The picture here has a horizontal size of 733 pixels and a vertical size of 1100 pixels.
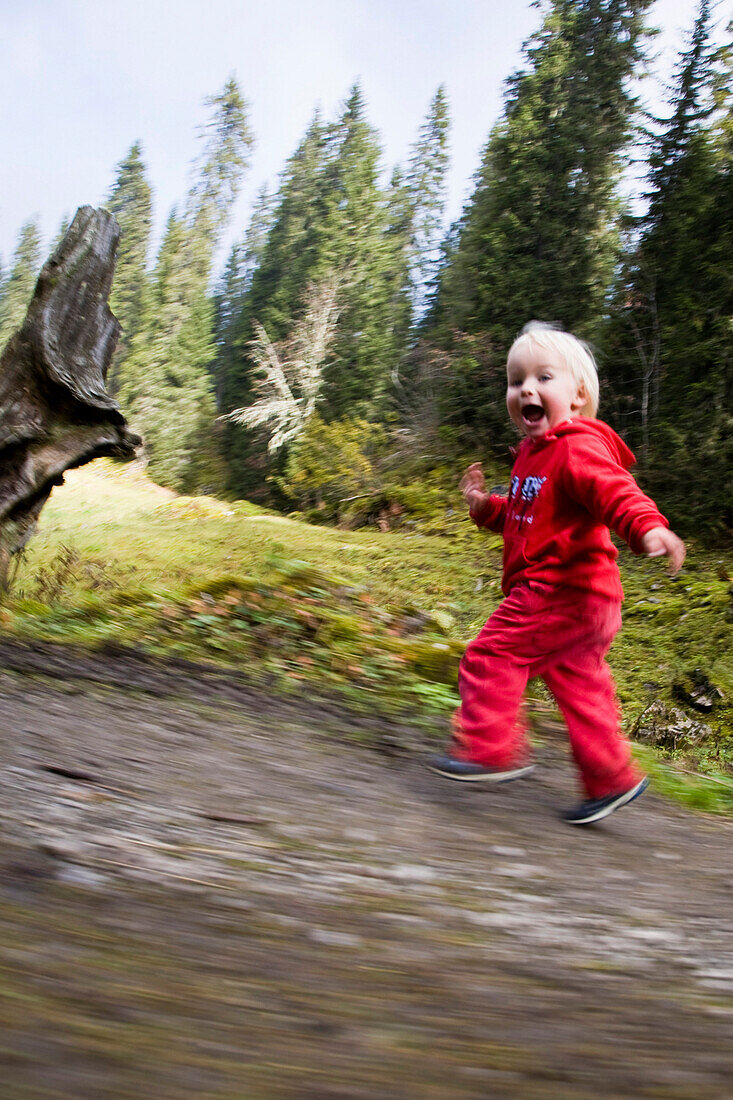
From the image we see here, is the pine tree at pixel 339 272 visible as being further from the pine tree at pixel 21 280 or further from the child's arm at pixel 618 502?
the child's arm at pixel 618 502

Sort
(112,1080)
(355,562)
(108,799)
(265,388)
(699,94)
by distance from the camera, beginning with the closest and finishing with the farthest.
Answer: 1. (112,1080)
2. (108,799)
3. (355,562)
4. (699,94)
5. (265,388)

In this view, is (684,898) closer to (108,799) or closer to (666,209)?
(108,799)

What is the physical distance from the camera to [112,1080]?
83 cm

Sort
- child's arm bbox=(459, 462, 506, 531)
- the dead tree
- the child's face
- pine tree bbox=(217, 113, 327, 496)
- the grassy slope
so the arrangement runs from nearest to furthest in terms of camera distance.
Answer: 1. the child's face
2. child's arm bbox=(459, 462, 506, 531)
3. the grassy slope
4. the dead tree
5. pine tree bbox=(217, 113, 327, 496)

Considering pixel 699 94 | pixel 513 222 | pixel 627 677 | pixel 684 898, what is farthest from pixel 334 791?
pixel 513 222

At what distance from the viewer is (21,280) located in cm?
5600

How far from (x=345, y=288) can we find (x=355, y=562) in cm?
2438

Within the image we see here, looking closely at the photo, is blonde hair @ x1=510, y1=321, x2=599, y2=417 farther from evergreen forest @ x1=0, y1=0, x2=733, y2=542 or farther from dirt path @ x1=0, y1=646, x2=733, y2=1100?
evergreen forest @ x1=0, y1=0, x2=733, y2=542

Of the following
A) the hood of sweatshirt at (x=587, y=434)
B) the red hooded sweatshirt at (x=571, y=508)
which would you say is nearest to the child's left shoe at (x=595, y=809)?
the red hooded sweatshirt at (x=571, y=508)

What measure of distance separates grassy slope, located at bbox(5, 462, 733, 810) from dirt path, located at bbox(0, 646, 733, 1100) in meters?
1.65

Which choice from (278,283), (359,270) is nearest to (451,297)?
(359,270)

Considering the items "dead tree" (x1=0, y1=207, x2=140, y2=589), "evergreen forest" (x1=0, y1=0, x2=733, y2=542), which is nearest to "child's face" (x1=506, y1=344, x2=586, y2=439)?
"dead tree" (x1=0, y1=207, x2=140, y2=589)

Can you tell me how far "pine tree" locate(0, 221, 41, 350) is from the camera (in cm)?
5203

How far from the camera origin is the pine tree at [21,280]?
52.0 meters
